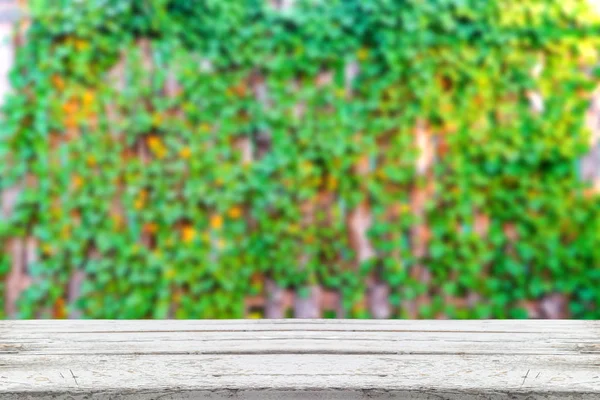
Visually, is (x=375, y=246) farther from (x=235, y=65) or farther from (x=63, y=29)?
(x=63, y=29)

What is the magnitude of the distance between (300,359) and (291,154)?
1.99 metres

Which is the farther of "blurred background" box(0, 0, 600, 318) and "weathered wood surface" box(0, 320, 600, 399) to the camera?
"blurred background" box(0, 0, 600, 318)

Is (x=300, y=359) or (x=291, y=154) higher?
(x=291, y=154)

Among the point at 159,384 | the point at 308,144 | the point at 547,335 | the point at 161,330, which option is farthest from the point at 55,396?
the point at 308,144

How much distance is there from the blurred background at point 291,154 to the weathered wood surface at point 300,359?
5.21ft

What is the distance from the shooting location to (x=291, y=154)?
2984mm

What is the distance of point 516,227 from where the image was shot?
10.1 feet

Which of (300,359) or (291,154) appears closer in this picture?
(300,359)

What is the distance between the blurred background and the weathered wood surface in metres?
1.59

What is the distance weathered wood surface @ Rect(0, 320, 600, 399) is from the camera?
0.88 metres

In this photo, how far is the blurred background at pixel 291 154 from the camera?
9.73 feet

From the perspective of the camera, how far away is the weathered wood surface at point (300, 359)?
0.88 m

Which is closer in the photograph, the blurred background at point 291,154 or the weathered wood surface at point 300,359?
the weathered wood surface at point 300,359

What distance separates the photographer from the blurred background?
297 cm
